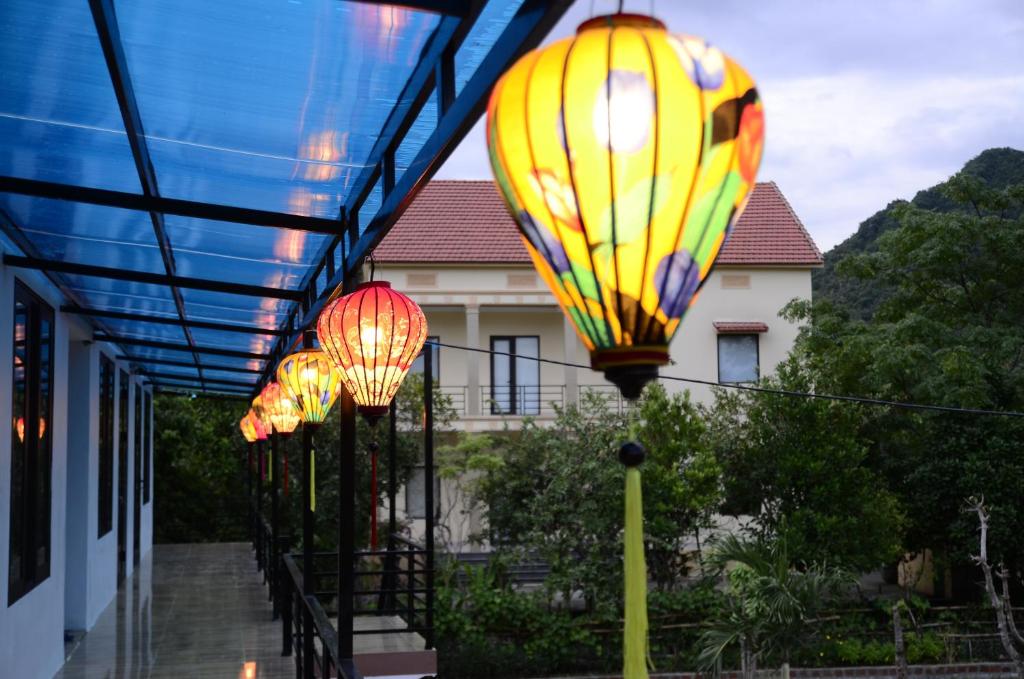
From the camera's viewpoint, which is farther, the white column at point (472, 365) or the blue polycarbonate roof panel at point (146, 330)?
the white column at point (472, 365)

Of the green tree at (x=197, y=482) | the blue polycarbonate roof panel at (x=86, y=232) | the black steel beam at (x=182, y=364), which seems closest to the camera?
the blue polycarbonate roof panel at (x=86, y=232)

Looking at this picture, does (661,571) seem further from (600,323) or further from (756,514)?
(600,323)

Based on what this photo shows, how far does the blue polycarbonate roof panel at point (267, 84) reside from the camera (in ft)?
10.3

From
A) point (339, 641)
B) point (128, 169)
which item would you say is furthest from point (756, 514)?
point (128, 169)

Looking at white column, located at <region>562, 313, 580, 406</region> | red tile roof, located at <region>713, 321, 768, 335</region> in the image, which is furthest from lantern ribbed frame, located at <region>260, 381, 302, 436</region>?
red tile roof, located at <region>713, 321, 768, 335</region>

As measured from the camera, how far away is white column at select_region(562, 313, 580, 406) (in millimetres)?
20453

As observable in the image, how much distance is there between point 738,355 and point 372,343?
17.0 metres

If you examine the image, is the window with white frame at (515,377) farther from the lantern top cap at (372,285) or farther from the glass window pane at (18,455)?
the lantern top cap at (372,285)

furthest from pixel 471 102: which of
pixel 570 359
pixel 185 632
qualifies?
Result: pixel 570 359

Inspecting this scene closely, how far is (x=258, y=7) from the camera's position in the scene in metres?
3.08

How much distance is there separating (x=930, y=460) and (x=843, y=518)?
2.09m

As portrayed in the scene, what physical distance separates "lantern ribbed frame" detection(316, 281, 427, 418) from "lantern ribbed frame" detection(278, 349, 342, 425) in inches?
92.8

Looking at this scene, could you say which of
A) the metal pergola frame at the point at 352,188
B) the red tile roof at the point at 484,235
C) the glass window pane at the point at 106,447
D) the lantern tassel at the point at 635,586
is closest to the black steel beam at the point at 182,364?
the glass window pane at the point at 106,447

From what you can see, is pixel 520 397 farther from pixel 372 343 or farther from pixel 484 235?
pixel 372 343
